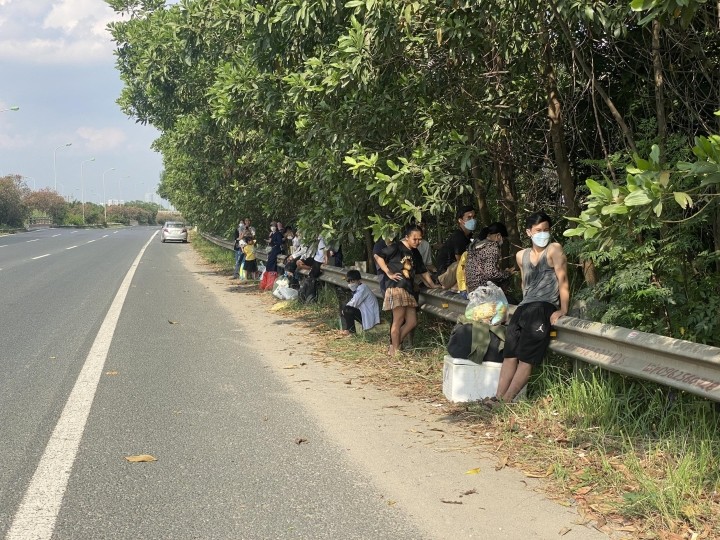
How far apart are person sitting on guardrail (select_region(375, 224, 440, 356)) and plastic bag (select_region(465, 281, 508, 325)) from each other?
186 cm

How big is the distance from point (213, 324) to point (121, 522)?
7518mm

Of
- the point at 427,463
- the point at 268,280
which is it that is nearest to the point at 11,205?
the point at 268,280

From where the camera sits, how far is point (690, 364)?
4.30 metres

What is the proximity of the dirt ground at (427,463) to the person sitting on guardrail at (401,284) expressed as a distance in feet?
2.62

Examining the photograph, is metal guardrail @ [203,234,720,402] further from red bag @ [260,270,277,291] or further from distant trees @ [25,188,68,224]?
distant trees @ [25,188,68,224]

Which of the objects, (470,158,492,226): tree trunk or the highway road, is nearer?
the highway road

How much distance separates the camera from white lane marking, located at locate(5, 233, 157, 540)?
378 centimetres

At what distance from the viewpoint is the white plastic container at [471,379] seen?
20.2 ft

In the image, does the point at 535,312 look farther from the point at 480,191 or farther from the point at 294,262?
the point at 294,262

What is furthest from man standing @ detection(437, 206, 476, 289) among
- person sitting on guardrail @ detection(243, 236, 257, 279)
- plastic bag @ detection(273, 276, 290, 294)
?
person sitting on guardrail @ detection(243, 236, 257, 279)

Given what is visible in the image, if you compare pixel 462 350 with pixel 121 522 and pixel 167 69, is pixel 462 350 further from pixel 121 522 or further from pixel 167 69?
pixel 167 69

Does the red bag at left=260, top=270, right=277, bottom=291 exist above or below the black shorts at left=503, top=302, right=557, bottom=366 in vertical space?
below

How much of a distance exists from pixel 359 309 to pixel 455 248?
1.92m

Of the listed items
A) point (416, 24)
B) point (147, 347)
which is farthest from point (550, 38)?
point (147, 347)
